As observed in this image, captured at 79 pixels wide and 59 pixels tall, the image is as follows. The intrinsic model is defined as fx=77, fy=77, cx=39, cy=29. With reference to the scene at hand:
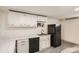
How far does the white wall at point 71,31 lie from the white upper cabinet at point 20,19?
16.4 inches

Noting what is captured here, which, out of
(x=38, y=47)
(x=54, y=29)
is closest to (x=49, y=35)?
(x=54, y=29)

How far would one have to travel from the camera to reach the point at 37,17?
1.04 m

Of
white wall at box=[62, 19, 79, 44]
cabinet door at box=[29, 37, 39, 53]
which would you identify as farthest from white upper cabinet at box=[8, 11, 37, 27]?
white wall at box=[62, 19, 79, 44]

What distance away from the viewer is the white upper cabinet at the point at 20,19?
1002mm

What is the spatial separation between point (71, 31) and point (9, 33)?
2.87 feet

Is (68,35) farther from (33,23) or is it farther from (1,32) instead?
(1,32)

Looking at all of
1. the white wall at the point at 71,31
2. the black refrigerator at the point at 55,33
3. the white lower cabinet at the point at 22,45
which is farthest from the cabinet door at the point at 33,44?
the white wall at the point at 71,31

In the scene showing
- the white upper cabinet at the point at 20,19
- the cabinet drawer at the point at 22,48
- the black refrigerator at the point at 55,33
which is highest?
the white upper cabinet at the point at 20,19

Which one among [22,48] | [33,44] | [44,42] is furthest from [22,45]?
[44,42]

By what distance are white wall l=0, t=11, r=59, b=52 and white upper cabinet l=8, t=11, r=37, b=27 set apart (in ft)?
0.20

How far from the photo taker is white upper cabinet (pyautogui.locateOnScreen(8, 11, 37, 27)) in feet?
3.29

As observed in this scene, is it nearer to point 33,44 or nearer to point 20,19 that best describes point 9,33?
point 20,19

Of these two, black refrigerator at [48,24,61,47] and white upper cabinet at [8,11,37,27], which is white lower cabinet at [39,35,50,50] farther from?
white upper cabinet at [8,11,37,27]

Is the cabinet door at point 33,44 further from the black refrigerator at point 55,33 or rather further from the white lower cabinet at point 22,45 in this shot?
the black refrigerator at point 55,33
